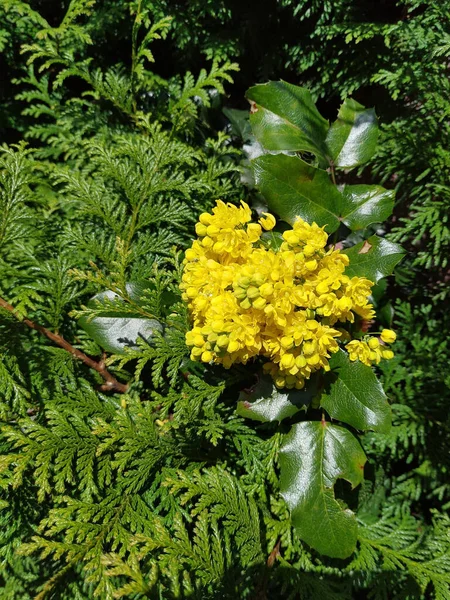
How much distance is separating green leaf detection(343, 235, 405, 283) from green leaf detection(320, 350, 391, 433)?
225 millimetres

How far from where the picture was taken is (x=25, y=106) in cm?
Answer: 213

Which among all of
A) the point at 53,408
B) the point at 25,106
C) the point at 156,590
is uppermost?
the point at 25,106

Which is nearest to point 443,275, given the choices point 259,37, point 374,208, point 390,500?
point 374,208

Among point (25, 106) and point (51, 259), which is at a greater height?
point (25, 106)

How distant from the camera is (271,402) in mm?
1299

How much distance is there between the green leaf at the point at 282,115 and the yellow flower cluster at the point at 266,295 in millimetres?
501

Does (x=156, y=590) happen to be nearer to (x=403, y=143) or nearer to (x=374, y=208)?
(x=374, y=208)

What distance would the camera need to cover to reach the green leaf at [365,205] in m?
1.37

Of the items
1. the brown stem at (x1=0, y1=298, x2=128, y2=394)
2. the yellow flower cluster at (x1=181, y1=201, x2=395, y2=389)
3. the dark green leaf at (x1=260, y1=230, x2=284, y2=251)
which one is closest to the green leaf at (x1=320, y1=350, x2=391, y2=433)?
the yellow flower cluster at (x1=181, y1=201, x2=395, y2=389)

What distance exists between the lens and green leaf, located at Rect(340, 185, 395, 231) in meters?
1.37

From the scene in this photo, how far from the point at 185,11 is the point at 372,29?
0.75m

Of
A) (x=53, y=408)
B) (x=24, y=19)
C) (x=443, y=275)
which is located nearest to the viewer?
(x=53, y=408)

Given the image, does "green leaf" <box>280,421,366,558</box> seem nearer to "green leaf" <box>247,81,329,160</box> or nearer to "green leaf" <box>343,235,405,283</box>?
"green leaf" <box>343,235,405,283</box>

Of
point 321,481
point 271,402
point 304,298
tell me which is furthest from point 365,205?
point 321,481
